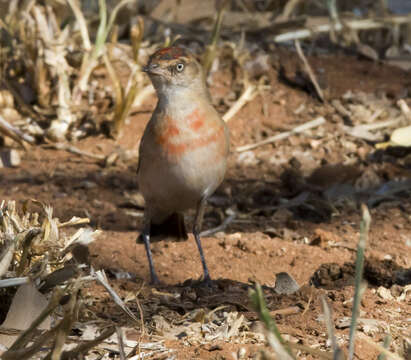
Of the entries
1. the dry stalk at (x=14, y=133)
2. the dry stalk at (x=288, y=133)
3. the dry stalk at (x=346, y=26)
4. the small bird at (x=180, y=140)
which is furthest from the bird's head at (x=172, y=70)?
the dry stalk at (x=346, y=26)

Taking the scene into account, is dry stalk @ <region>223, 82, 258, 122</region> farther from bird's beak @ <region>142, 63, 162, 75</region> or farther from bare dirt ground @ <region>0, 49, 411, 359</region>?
bird's beak @ <region>142, 63, 162, 75</region>

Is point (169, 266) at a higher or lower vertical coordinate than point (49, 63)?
lower

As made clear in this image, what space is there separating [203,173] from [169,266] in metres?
0.67

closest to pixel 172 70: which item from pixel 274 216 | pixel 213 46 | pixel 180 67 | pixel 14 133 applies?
pixel 180 67

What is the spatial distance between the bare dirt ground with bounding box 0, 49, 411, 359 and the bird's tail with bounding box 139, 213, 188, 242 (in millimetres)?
68

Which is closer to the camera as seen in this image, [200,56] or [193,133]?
[193,133]

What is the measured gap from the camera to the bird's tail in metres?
4.93

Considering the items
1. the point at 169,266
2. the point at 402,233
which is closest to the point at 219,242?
the point at 169,266

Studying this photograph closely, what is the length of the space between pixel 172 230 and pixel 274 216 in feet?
2.75

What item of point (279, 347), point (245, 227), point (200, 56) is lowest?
point (245, 227)

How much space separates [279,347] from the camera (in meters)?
2.03

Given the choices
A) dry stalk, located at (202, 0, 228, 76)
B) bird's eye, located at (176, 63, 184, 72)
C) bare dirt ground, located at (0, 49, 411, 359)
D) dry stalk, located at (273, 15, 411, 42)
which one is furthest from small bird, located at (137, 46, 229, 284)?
dry stalk, located at (273, 15, 411, 42)

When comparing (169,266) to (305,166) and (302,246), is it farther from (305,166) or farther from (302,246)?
(305,166)

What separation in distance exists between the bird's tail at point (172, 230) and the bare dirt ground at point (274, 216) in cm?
7
